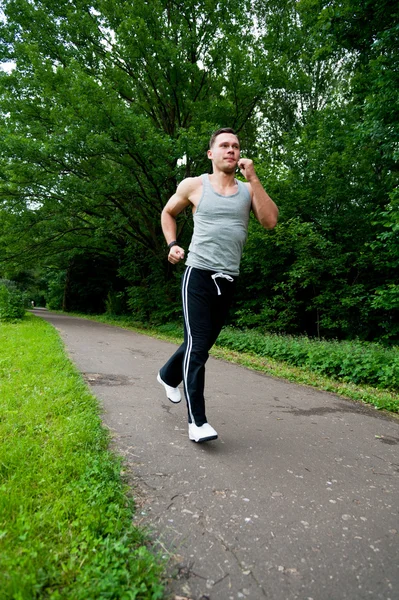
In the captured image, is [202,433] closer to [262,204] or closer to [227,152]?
[262,204]

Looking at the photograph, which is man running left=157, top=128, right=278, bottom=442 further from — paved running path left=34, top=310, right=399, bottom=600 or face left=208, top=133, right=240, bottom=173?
paved running path left=34, top=310, right=399, bottom=600

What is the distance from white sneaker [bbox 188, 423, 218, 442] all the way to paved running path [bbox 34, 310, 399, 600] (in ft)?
0.23

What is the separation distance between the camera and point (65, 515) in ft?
4.85

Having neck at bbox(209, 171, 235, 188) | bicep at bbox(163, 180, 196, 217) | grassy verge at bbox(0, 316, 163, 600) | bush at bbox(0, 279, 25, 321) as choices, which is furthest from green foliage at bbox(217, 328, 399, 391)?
bush at bbox(0, 279, 25, 321)

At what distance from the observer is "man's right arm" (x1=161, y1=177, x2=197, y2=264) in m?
2.62

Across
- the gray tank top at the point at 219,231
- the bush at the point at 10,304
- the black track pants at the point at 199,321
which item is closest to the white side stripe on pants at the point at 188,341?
the black track pants at the point at 199,321

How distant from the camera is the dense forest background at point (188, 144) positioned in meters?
10.5

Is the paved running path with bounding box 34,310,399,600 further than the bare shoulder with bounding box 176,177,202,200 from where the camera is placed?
No

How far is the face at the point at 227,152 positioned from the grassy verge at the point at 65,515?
2.07 m

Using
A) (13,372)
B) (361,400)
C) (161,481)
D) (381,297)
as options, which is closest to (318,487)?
(161,481)

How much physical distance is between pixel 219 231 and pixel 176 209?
0.47 metres

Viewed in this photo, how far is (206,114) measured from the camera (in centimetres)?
1276

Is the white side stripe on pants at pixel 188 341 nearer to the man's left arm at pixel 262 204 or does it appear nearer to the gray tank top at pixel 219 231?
the gray tank top at pixel 219 231

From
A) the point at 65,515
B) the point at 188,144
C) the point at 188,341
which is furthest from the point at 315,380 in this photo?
the point at 188,144
